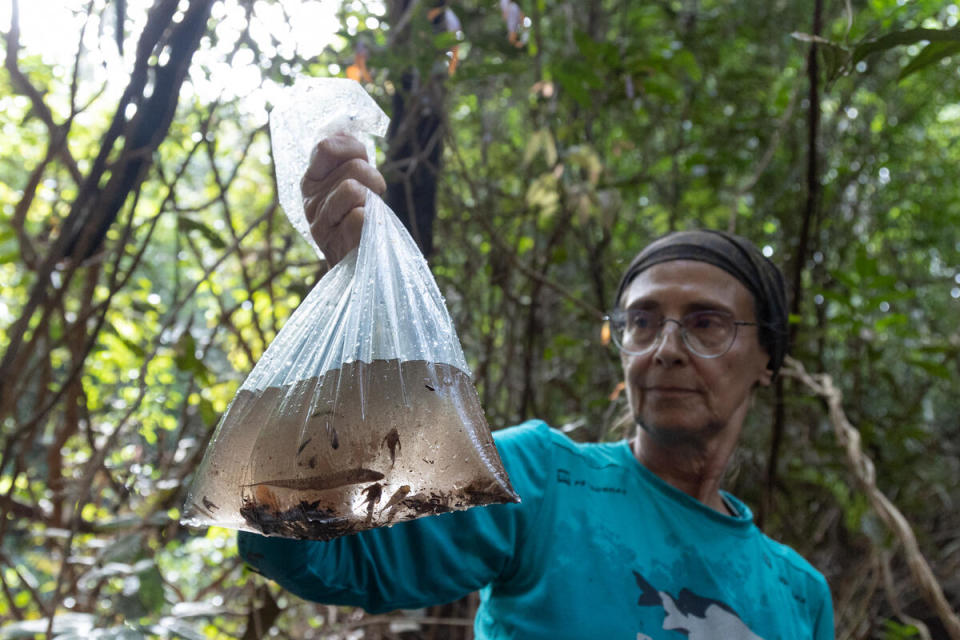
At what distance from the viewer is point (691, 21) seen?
259cm

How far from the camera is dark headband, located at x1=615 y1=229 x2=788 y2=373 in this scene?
1.24 meters

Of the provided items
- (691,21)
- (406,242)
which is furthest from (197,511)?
(691,21)

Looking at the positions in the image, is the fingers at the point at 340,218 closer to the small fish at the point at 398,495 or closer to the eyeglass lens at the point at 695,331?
the small fish at the point at 398,495

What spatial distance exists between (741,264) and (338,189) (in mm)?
803

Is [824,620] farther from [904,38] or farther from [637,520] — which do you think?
[904,38]

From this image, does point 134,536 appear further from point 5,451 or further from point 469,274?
point 469,274

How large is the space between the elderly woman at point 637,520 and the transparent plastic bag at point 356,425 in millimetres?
105

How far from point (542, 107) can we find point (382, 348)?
1.77 metres

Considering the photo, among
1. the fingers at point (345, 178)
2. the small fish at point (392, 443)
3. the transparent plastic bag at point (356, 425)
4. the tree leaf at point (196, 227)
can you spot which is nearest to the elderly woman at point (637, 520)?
the fingers at point (345, 178)

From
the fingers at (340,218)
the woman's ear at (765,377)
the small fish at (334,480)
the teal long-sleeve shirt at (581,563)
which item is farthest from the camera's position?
the woman's ear at (765,377)

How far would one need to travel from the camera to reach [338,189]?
2.35 feet

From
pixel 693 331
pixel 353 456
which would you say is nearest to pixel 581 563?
pixel 693 331

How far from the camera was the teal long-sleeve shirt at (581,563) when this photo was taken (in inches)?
34.2

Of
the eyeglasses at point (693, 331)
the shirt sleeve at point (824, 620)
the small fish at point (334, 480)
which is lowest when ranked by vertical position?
the shirt sleeve at point (824, 620)
